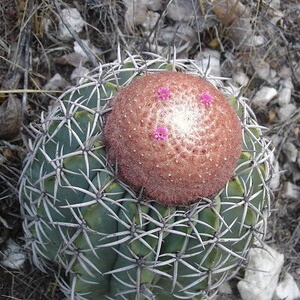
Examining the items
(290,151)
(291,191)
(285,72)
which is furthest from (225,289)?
(285,72)

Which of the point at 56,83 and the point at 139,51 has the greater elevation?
the point at 139,51

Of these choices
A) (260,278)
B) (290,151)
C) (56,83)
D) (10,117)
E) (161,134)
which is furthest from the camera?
(290,151)

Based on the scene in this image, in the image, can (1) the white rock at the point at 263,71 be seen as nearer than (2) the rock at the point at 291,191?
No

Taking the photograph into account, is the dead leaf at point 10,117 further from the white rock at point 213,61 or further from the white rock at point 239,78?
the white rock at point 239,78

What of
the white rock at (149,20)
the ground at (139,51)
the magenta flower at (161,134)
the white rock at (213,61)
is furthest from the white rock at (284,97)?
the magenta flower at (161,134)

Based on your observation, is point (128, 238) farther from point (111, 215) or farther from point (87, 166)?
point (87, 166)

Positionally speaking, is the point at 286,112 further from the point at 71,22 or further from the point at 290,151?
the point at 71,22

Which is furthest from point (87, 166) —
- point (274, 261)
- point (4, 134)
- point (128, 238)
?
point (274, 261)
